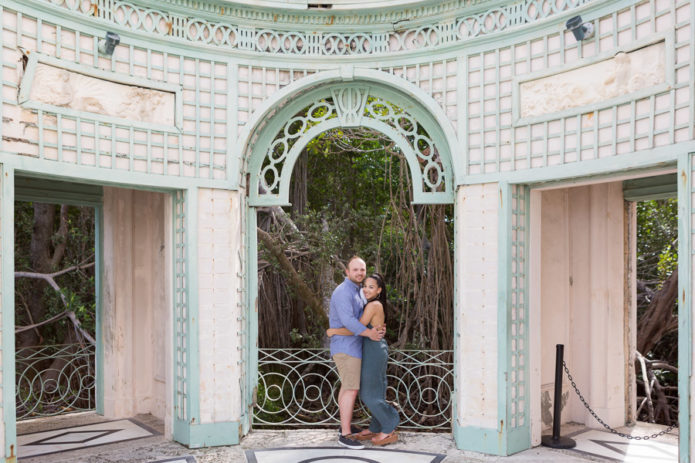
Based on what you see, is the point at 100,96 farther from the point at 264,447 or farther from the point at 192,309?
the point at 264,447

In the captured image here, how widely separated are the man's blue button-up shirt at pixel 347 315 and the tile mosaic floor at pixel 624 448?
6.62 feet

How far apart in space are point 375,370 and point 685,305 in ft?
7.72

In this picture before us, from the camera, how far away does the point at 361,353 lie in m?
4.80

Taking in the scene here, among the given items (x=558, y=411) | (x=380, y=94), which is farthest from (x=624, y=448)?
(x=380, y=94)

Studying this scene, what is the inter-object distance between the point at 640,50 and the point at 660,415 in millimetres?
5634

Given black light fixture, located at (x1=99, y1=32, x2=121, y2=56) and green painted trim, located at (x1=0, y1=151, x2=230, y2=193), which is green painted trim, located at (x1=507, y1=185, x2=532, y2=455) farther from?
black light fixture, located at (x1=99, y1=32, x2=121, y2=56)

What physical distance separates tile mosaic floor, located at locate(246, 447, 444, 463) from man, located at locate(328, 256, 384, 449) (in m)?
0.15

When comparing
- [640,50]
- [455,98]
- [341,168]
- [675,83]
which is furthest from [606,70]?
[341,168]

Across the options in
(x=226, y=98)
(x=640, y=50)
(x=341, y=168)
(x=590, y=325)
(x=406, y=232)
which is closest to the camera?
(x=640, y=50)

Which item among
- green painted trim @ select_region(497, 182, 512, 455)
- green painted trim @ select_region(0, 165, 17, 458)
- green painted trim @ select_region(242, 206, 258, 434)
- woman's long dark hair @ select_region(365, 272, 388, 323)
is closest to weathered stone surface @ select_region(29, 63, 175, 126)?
green painted trim @ select_region(0, 165, 17, 458)

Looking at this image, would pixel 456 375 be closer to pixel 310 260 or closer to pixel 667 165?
Answer: pixel 667 165

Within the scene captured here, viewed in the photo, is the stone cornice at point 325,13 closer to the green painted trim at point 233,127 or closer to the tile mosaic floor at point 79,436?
the green painted trim at point 233,127

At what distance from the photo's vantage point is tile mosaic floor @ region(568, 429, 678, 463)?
4.48 meters

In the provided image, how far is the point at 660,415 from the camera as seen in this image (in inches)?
293
